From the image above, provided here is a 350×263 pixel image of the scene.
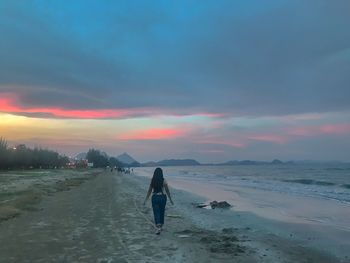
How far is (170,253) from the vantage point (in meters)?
11.6

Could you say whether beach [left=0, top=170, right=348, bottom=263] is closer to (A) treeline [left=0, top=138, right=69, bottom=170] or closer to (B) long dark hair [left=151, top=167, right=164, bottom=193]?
(B) long dark hair [left=151, top=167, right=164, bottom=193]

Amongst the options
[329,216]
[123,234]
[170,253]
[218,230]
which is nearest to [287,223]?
[329,216]

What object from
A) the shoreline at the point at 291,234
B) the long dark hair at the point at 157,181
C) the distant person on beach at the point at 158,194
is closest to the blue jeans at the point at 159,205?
the distant person on beach at the point at 158,194

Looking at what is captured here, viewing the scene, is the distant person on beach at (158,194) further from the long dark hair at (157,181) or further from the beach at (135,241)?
the beach at (135,241)

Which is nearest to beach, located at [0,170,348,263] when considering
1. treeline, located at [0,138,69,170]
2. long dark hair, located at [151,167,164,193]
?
long dark hair, located at [151,167,164,193]

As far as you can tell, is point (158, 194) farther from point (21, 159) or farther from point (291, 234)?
point (21, 159)

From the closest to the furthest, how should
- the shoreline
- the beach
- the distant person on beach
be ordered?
the beach < the shoreline < the distant person on beach

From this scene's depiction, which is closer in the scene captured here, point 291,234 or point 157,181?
point 157,181

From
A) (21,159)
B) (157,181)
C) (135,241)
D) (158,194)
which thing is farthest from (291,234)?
(21,159)

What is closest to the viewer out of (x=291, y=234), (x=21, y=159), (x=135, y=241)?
(x=135, y=241)

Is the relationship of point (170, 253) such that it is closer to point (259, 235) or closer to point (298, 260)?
point (298, 260)

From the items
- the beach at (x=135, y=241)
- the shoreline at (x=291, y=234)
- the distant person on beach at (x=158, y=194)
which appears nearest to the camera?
the beach at (x=135, y=241)

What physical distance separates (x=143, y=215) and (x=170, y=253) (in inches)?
365

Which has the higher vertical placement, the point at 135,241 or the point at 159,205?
the point at 159,205
